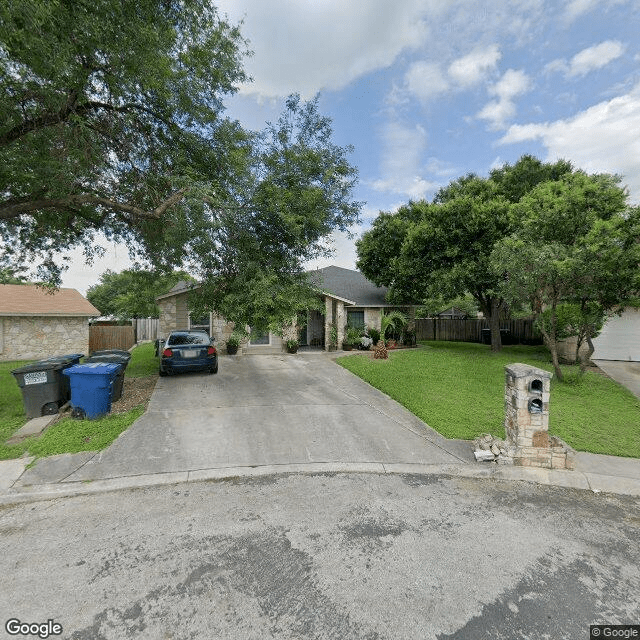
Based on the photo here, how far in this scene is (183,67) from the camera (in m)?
7.76

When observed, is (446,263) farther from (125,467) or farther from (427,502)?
(125,467)

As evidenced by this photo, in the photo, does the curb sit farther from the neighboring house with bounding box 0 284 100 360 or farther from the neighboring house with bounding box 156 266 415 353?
the neighboring house with bounding box 0 284 100 360

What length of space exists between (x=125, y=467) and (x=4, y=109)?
6.77 metres

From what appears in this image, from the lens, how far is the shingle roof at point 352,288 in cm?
1820

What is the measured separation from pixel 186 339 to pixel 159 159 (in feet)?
17.5

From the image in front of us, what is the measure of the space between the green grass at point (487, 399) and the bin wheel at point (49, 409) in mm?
7647

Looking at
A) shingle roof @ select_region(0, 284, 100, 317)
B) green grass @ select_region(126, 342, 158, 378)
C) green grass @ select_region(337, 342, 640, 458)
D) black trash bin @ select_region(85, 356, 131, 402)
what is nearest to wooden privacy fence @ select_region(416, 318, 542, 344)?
green grass @ select_region(337, 342, 640, 458)

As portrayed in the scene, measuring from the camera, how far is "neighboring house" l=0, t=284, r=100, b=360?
14.2 meters

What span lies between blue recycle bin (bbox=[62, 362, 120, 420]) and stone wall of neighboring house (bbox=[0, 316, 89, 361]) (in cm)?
1131

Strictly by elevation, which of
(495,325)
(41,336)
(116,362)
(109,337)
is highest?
(495,325)

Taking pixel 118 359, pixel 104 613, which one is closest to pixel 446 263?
pixel 118 359

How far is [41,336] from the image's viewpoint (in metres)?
14.8

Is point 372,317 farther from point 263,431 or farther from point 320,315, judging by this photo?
point 263,431

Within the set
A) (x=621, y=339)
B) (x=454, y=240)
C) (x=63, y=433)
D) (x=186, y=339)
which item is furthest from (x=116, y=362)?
(x=621, y=339)
